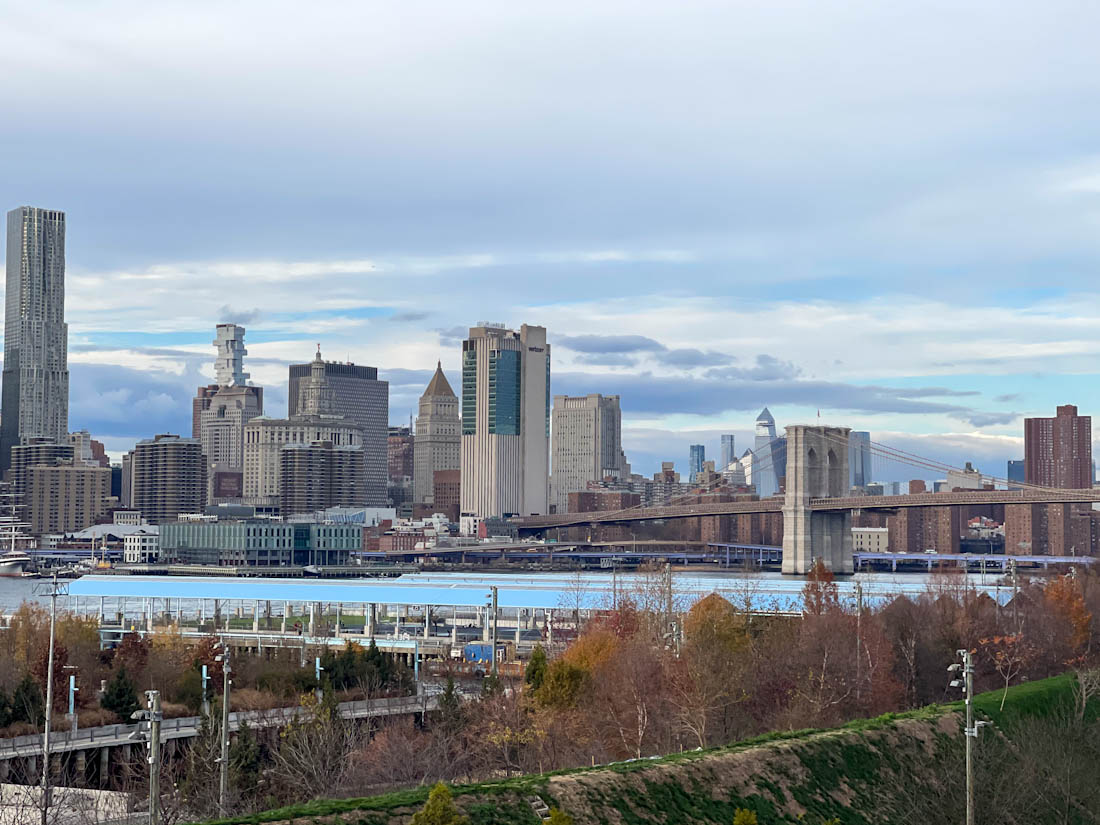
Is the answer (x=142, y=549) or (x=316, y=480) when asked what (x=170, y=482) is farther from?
(x=142, y=549)

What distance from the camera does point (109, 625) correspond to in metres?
63.2

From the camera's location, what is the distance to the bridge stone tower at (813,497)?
94.0 meters

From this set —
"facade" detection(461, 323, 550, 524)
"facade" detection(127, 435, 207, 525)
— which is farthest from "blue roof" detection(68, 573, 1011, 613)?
"facade" detection(127, 435, 207, 525)

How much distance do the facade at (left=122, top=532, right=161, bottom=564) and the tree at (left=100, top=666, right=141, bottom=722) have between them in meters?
102

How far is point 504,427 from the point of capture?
7372 inches

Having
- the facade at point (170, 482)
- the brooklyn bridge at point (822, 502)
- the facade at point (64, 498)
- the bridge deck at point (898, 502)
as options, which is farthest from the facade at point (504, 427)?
the brooklyn bridge at point (822, 502)

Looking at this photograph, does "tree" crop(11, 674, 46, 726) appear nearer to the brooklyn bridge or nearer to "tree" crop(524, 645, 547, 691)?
"tree" crop(524, 645, 547, 691)

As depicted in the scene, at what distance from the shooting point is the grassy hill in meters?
19.5

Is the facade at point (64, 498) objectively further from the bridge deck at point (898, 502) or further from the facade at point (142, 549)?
the bridge deck at point (898, 502)

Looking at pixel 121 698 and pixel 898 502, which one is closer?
pixel 121 698

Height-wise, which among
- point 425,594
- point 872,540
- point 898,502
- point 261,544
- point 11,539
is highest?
point 898,502

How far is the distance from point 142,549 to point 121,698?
111392 millimetres

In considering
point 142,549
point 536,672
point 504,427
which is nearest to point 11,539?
point 142,549

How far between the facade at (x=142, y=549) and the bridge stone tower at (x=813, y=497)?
63.3 meters
